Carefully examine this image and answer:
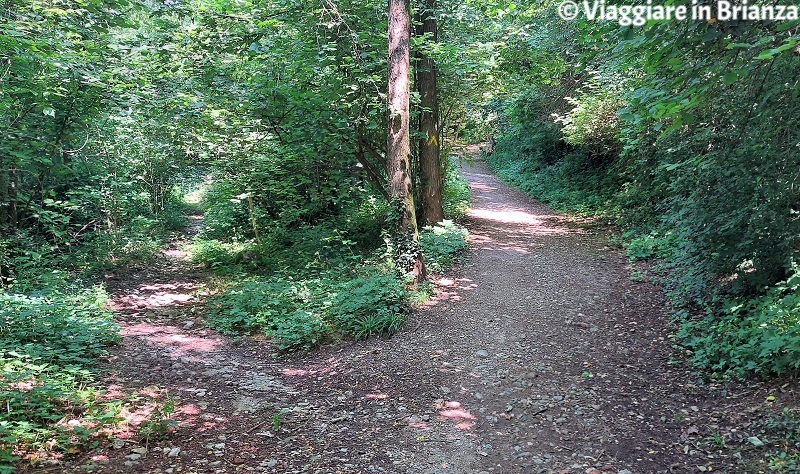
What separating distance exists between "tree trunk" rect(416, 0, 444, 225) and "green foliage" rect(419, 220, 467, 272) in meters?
0.62

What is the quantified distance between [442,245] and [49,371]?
6.65 m

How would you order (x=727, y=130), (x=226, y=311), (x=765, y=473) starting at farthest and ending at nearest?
(x=226, y=311)
(x=727, y=130)
(x=765, y=473)

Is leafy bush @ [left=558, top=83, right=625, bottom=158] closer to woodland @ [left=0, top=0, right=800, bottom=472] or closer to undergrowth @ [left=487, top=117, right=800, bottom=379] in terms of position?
woodland @ [left=0, top=0, right=800, bottom=472]

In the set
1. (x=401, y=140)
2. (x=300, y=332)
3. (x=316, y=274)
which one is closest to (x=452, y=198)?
(x=316, y=274)

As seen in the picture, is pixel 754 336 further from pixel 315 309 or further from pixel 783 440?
pixel 315 309

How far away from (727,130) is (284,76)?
7.46m

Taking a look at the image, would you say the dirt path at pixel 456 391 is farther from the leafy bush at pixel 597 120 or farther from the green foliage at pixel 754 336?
the leafy bush at pixel 597 120

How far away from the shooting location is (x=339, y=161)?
11.0 m

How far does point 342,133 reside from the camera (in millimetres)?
10414

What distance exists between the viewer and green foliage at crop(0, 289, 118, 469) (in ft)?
12.9

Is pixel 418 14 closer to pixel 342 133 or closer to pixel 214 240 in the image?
pixel 342 133

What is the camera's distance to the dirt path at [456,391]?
4.14 metres

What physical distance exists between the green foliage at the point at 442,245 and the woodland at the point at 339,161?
0.05 meters

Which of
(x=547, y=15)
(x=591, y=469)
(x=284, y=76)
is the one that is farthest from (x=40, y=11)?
(x=547, y=15)
